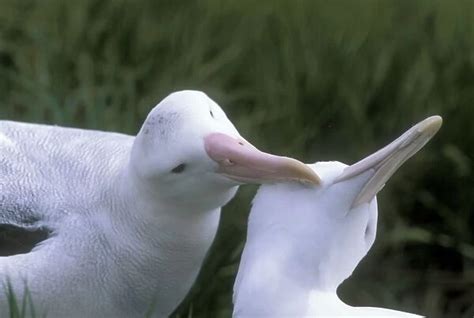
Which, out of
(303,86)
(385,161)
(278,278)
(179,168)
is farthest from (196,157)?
(303,86)

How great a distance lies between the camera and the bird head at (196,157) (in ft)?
10.7

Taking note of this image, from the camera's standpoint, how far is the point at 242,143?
334 centimetres

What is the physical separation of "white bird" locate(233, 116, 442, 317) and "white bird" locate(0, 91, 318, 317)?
0.70 ft

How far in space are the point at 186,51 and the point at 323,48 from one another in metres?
0.44

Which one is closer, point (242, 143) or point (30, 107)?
point (242, 143)

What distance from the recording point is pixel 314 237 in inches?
122

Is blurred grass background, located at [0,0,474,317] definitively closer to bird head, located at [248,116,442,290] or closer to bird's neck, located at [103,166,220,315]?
bird's neck, located at [103,166,220,315]

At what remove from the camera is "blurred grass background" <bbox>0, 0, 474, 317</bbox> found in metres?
4.45

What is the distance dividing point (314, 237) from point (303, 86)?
1.73 m

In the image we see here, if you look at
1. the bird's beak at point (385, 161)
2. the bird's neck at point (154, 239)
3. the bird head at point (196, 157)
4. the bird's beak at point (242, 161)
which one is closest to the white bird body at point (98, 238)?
the bird's neck at point (154, 239)

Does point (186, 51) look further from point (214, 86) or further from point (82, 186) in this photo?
point (82, 186)

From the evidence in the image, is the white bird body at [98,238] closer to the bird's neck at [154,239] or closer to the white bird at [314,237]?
the bird's neck at [154,239]

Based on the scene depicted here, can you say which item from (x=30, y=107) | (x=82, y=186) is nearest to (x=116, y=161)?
(x=82, y=186)

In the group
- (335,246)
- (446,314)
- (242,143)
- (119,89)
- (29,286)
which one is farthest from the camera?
(119,89)
